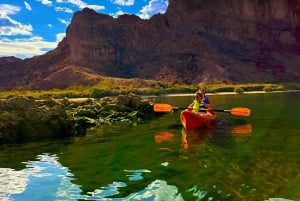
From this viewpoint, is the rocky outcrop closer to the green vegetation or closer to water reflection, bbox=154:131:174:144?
water reflection, bbox=154:131:174:144

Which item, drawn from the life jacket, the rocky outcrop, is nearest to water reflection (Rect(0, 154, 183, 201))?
the rocky outcrop

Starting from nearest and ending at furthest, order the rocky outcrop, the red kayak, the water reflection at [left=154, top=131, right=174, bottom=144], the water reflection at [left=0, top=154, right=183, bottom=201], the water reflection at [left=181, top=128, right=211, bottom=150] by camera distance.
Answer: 1. the water reflection at [left=0, top=154, right=183, bottom=201]
2. the water reflection at [left=181, top=128, right=211, bottom=150]
3. the water reflection at [left=154, top=131, right=174, bottom=144]
4. the rocky outcrop
5. the red kayak

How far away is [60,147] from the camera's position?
83.2ft

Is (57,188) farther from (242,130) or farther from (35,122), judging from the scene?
(242,130)

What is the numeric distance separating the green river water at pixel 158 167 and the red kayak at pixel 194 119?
111cm

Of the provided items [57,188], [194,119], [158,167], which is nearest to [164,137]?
[194,119]

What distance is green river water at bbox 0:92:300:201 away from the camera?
46.1ft

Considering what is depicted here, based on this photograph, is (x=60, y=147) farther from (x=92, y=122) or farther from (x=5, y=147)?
(x=92, y=122)

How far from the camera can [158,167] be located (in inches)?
712

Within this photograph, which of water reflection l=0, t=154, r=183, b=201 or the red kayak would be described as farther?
the red kayak

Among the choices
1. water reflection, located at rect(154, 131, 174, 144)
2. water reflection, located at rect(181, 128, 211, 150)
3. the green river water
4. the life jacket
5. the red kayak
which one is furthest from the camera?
the life jacket

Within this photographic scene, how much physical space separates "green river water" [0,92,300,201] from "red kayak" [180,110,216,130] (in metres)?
1.11

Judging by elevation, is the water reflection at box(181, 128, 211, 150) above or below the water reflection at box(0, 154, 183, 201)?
below

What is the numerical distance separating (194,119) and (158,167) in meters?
14.2
